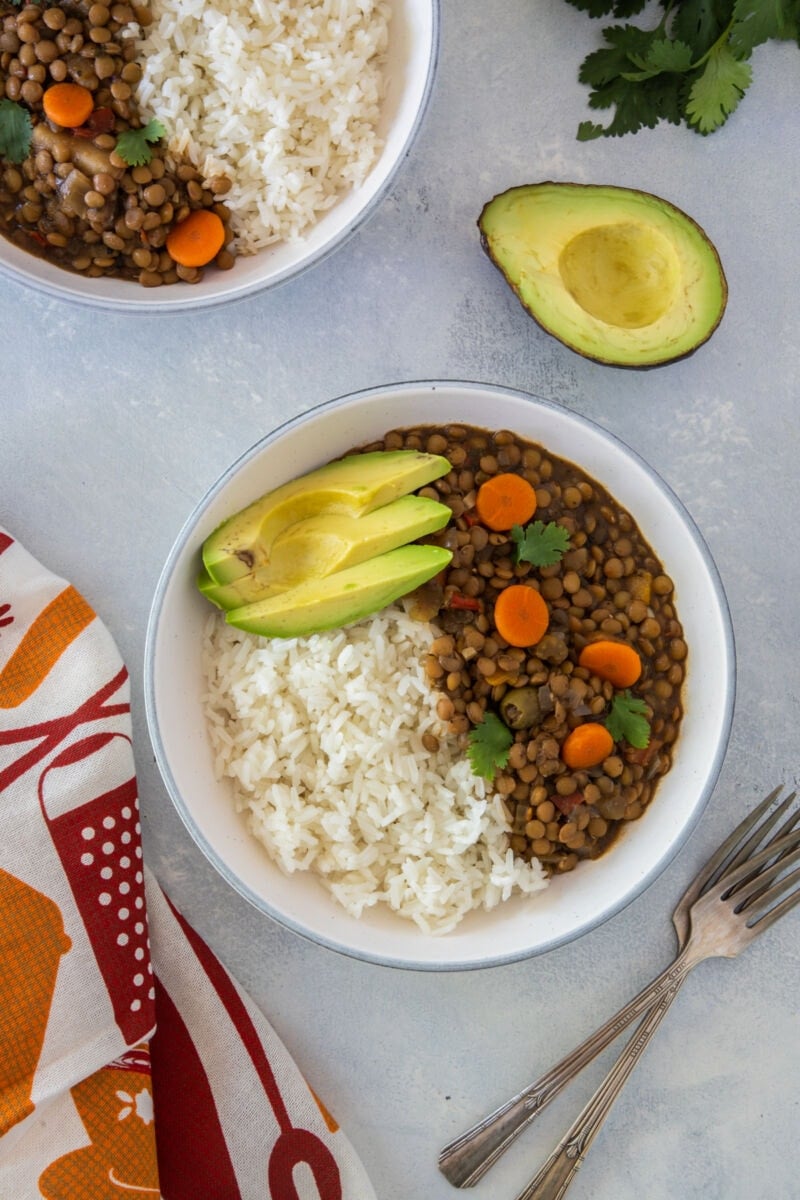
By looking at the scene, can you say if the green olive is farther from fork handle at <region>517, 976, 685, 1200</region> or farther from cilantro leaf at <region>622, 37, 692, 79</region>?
cilantro leaf at <region>622, 37, 692, 79</region>

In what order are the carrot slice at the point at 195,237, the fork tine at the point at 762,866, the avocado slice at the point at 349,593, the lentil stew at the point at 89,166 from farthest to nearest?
the fork tine at the point at 762,866
the carrot slice at the point at 195,237
the lentil stew at the point at 89,166
the avocado slice at the point at 349,593

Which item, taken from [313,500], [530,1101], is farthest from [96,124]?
[530,1101]

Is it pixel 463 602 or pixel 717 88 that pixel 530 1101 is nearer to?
pixel 463 602

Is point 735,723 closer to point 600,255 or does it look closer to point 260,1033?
point 600,255

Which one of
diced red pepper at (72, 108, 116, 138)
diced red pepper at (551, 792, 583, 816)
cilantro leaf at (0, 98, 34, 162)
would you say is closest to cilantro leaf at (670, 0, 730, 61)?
diced red pepper at (72, 108, 116, 138)

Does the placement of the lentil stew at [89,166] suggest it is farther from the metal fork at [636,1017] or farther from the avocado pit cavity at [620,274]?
the metal fork at [636,1017]

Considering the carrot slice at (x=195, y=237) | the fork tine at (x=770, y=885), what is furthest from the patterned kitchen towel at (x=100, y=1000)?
the fork tine at (x=770, y=885)
